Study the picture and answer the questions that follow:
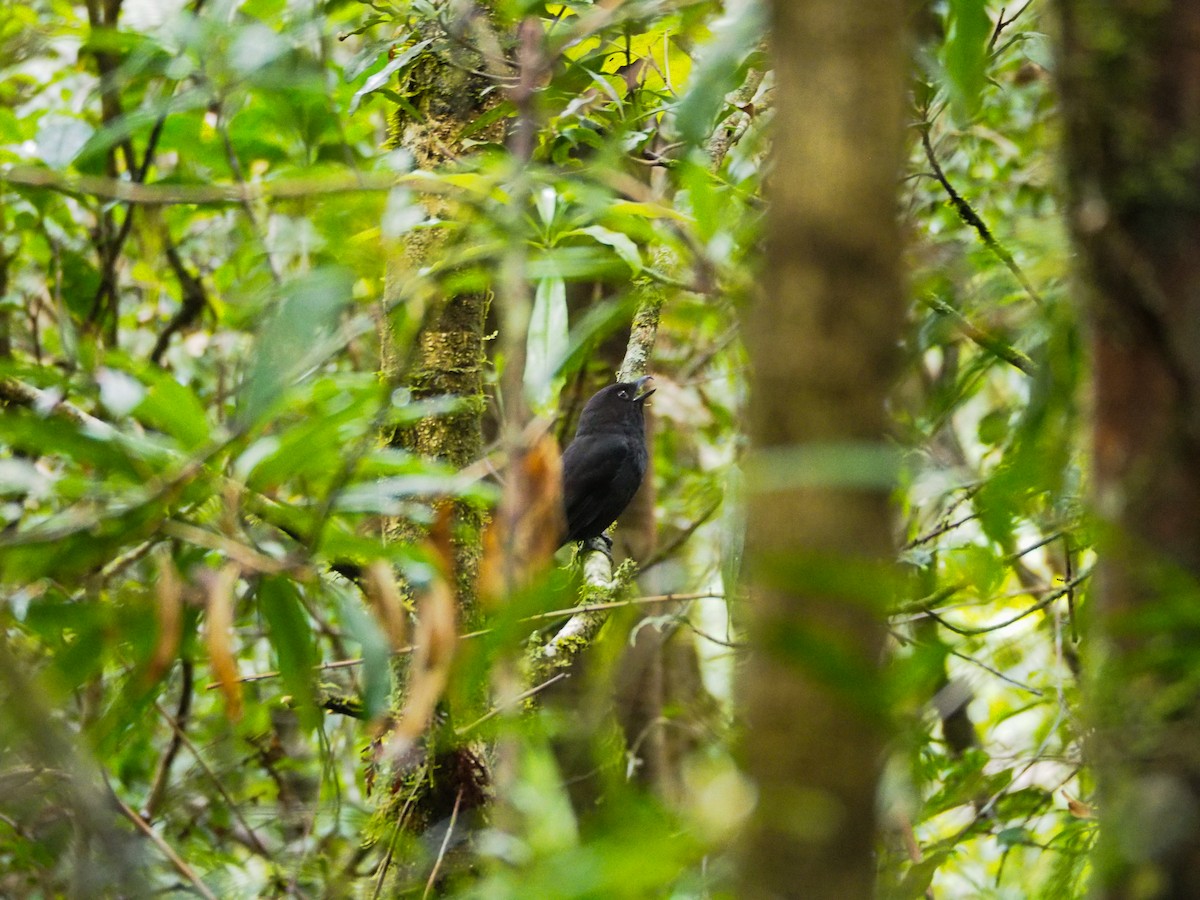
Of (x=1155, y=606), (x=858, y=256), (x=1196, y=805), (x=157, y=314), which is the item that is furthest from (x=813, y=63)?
(x=157, y=314)

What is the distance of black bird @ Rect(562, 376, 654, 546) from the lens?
A: 462 centimetres

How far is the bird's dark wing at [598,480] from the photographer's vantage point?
4629 millimetres

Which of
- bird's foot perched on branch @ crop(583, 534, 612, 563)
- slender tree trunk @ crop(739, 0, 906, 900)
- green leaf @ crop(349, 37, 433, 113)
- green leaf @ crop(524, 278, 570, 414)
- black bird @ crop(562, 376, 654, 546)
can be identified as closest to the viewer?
slender tree trunk @ crop(739, 0, 906, 900)

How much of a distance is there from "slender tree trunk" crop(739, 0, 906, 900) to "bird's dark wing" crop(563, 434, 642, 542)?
3863mm

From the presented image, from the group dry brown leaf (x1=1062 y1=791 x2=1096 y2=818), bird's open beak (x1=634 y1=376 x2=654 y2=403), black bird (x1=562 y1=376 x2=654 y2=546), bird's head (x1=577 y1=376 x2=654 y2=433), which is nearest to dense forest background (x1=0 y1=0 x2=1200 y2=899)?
dry brown leaf (x1=1062 y1=791 x2=1096 y2=818)

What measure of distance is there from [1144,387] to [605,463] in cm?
388

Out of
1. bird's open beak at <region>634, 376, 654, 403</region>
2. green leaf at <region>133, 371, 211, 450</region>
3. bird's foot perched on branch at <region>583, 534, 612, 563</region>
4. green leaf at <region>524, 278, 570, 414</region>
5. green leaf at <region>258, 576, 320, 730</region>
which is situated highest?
green leaf at <region>524, 278, 570, 414</region>

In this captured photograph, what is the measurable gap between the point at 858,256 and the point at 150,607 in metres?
0.94

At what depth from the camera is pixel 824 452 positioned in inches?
27.5

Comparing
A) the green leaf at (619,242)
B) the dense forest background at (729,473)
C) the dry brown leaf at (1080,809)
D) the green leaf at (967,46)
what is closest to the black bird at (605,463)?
the dense forest background at (729,473)

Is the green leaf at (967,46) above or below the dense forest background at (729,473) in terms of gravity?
above

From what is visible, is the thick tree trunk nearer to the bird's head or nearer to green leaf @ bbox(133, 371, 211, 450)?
green leaf @ bbox(133, 371, 211, 450)

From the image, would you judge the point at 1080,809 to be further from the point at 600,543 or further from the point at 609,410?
the point at 609,410

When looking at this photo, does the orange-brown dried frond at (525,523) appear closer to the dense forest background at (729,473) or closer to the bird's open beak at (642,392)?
the dense forest background at (729,473)
